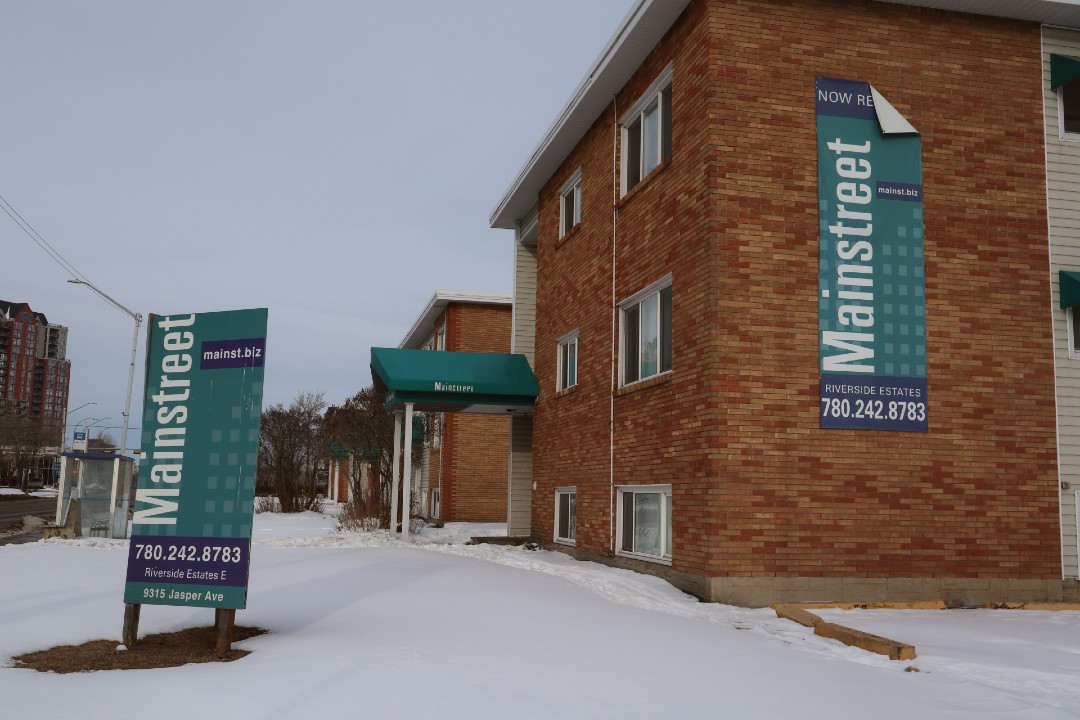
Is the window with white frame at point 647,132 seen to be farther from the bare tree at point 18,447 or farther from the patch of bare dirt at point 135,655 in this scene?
the bare tree at point 18,447

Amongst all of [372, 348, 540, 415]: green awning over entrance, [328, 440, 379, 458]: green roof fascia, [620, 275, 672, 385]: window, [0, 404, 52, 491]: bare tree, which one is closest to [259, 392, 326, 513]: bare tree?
[328, 440, 379, 458]: green roof fascia

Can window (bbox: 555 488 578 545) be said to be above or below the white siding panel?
below

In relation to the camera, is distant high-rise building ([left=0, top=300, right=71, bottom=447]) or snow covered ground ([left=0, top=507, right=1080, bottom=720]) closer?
snow covered ground ([left=0, top=507, right=1080, bottom=720])

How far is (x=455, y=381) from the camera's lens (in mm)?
20734

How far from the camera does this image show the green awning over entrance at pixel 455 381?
67.5 ft

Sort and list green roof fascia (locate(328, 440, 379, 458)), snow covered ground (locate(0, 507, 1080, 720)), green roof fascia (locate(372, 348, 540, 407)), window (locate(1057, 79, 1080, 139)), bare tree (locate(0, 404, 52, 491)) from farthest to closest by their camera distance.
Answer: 1. bare tree (locate(0, 404, 52, 491))
2. green roof fascia (locate(328, 440, 379, 458))
3. green roof fascia (locate(372, 348, 540, 407))
4. window (locate(1057, 79, 1080, 139))
5. snow covered ground (locate(0, 507, 1080, 720))

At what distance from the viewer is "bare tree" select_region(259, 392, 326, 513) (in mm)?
41594

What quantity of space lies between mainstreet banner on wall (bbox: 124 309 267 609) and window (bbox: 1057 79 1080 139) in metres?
12.1

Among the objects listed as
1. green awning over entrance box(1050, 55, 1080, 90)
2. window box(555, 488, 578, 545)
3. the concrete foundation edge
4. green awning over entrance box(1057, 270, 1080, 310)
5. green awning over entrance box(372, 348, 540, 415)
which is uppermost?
green awning over entrance box(1050, 55, 1080, 90)

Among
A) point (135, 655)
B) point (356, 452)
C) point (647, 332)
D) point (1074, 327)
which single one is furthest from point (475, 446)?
point (135, 655)

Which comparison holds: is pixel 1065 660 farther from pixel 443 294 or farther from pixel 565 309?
pixel 443 294

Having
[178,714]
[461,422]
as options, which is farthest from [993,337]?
[461,422]

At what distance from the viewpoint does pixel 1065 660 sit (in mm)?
8234

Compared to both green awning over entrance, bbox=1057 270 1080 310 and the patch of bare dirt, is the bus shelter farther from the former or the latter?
green awning over entrance, bbox=1057 270 1080 310
